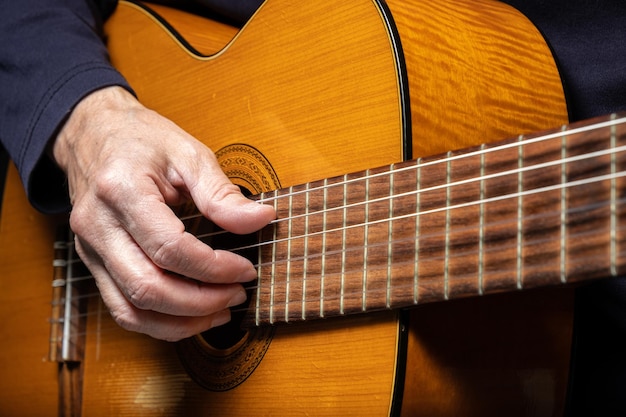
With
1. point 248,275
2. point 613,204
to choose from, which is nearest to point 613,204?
point 613,204

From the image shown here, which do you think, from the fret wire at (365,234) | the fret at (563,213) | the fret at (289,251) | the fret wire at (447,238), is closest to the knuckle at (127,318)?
the fret at (289,251)

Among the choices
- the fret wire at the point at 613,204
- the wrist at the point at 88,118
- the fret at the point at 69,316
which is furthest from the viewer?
the fret at the point at 69,316

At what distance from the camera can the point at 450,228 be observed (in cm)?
70

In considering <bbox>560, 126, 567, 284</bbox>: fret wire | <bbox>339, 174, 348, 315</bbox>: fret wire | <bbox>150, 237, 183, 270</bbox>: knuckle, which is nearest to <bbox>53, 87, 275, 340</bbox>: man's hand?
<bbox>150, 237, 183, 270</bbox>: knuckle

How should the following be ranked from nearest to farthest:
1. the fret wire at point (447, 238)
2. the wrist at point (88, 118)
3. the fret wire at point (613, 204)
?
the fret wire at point (613, 204) < the fret wire at point (447, 238) < the wrist at point (88, 118)

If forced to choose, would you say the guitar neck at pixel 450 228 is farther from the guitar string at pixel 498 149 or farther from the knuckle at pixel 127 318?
the knuckle at pixel 127 318

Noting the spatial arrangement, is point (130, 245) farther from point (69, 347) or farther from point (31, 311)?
point (31, 311)

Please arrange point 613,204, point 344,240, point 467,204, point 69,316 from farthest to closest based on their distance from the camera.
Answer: point 69,316 < point 344,240 < point 467,204 < point 613,204

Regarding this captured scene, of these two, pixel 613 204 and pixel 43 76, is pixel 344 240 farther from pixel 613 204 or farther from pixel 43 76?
pixel 43 76

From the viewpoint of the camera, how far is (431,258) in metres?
0.71

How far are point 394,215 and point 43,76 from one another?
0.70 meters

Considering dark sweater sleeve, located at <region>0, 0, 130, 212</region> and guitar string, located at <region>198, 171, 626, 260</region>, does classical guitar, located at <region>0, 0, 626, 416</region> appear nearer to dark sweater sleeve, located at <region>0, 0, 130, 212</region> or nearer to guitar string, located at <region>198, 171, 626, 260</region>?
guitar string, located at <region>198, 171, 626, 260</region>

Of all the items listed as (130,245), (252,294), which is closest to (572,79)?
(252,294)

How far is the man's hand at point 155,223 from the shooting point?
865 mm
